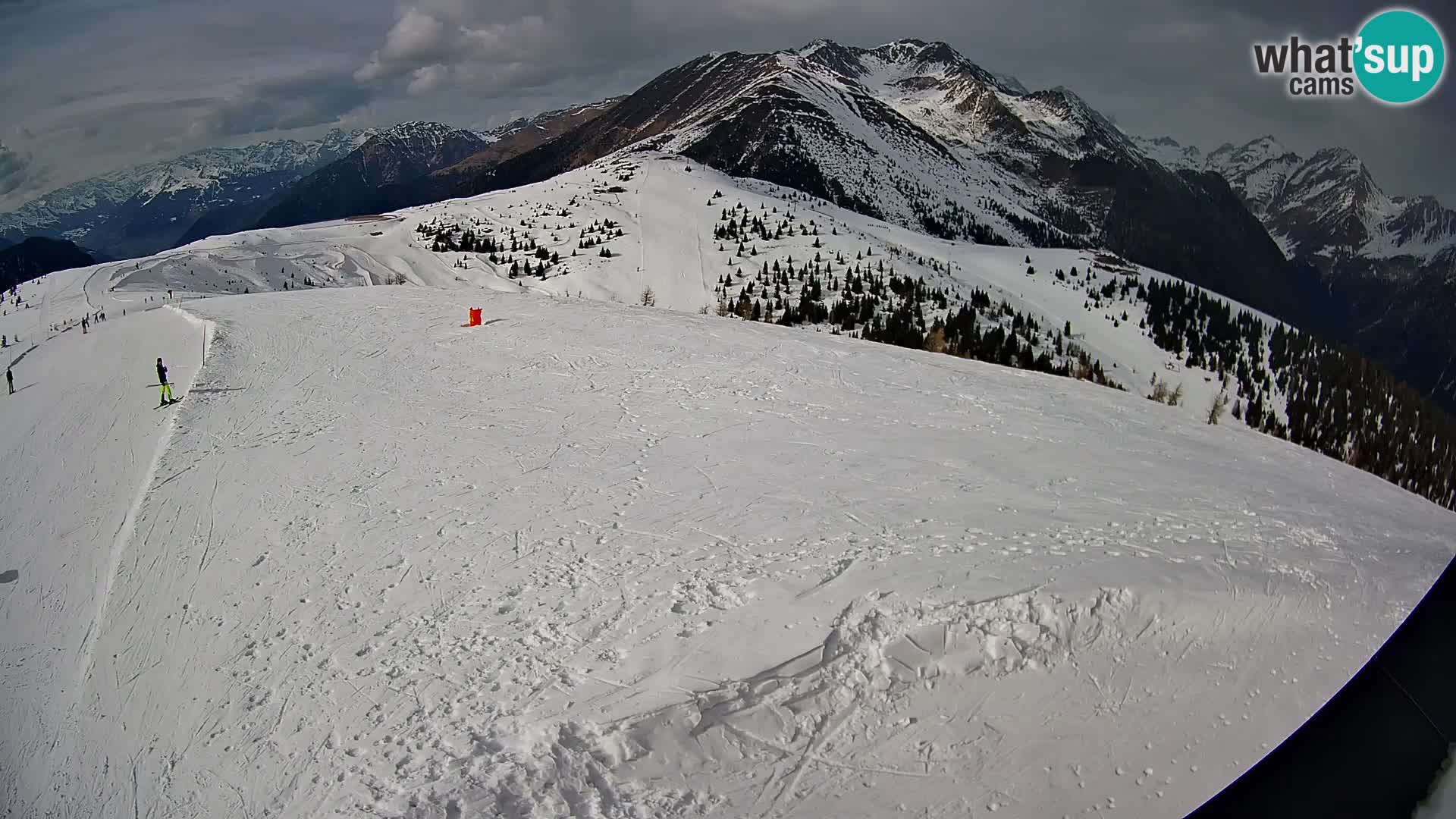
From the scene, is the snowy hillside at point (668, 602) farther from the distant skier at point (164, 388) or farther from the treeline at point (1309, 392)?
the treeline at point (1309, 392)

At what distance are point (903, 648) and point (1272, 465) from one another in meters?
10.4

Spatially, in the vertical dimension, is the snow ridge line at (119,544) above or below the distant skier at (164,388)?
below

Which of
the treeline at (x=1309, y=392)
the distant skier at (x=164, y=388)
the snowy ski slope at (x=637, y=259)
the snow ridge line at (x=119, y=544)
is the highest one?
the snowy ski slope at (x=637, y=259)

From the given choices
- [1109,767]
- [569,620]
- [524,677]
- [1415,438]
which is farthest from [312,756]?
[1415,438]

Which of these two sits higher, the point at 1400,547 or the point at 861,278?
the point at 861,278

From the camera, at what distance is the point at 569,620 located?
25.9 feet

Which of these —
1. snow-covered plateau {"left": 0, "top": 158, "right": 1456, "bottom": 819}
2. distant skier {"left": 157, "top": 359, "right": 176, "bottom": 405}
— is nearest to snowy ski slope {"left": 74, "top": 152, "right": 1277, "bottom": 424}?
distant skier {"left": 157, "top": 359, "right": 176, "bottom": 405}

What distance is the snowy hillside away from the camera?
21.0ft

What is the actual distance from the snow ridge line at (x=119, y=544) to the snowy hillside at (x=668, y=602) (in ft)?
0.19

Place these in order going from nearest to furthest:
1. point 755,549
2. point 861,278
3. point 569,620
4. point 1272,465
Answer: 1. point 569,620
2. point 755,549
3. point 1272,465
4. point 861,278

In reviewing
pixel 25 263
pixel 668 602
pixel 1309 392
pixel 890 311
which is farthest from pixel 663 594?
pixel 25 263

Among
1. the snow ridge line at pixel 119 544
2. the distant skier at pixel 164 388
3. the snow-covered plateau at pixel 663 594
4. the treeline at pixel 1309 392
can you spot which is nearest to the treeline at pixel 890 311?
the treeline at pixel 1309 392

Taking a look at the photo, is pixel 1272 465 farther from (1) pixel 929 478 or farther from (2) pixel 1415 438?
(2) pixel 1415 438

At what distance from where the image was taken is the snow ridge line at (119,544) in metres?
8.19
